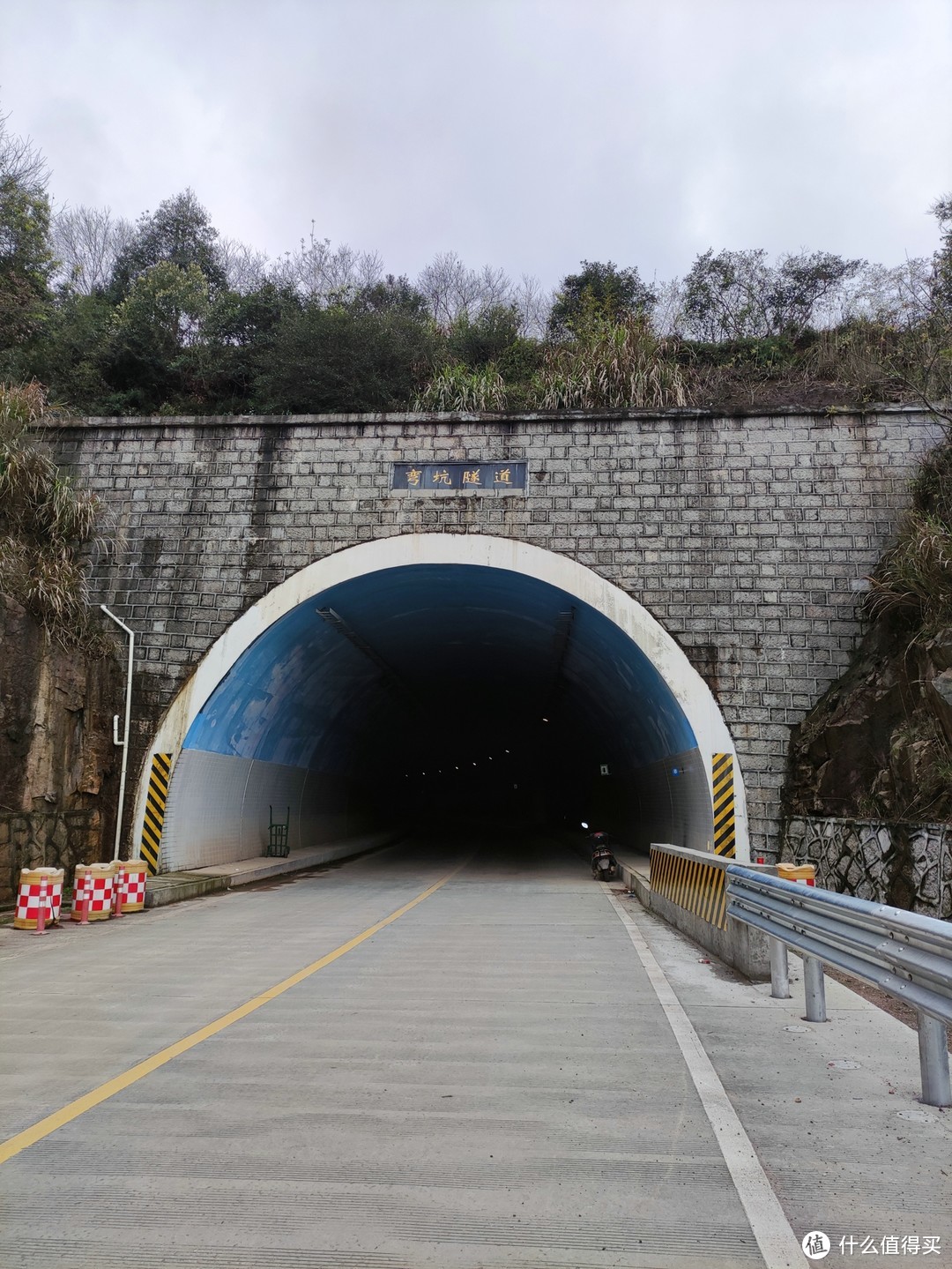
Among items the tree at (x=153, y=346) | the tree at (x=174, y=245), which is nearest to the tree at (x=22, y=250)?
the tree at (x=153, y=346)

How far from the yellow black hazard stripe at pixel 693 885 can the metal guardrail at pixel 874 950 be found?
4.96 ft

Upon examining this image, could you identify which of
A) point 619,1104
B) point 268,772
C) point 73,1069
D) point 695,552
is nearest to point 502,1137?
point 619,1104

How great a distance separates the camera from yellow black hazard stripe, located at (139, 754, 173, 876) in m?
12.1

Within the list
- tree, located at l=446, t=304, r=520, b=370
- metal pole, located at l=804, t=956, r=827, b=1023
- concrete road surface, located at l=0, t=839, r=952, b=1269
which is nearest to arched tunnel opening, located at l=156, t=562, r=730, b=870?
concrete road surface, located at l=0, t=839, r=952, b=1269

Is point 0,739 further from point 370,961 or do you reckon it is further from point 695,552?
point 695,552

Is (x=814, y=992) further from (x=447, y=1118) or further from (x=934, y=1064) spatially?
(x=447, y=1118)

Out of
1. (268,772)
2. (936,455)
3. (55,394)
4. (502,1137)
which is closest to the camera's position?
(502,1137)

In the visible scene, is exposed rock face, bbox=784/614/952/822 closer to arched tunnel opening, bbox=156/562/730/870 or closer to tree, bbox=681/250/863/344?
arched tunnel opening, bbox=156/562/730/870

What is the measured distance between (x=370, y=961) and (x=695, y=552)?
779 cm

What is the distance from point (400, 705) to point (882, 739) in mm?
14270

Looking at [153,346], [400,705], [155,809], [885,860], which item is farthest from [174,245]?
[885,860]

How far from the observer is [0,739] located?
10.5 meters

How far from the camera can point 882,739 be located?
35.2ft

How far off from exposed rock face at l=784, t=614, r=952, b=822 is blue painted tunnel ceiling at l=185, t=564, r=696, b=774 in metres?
1.67
